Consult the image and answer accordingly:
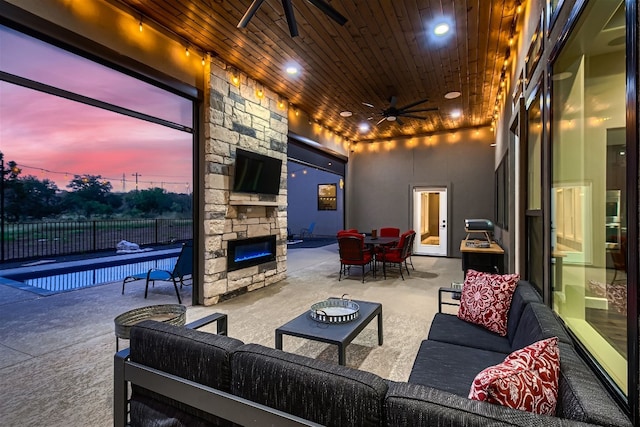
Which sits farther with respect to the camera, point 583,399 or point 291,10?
point 291,10

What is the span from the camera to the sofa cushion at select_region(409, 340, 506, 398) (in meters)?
1.62

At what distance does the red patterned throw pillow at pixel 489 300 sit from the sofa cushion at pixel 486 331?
0.13 ft

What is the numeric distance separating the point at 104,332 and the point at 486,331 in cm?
371

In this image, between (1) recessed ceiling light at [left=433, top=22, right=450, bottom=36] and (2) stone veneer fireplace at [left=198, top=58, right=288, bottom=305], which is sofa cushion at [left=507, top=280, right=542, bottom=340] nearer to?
(1) recessed ceiling light at [left=433, top=22, right=450, bottom=36]

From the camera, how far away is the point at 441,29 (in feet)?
12.4

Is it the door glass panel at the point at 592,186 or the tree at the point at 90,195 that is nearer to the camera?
the door glass panel at the point at 592,186

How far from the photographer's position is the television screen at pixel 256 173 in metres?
4.71

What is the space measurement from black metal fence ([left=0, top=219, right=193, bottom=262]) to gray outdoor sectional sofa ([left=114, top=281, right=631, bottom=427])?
643cm

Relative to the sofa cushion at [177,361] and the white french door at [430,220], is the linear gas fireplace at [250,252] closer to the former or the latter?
the sofa cushion at [177,361]

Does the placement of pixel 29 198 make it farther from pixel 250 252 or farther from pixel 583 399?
pixel 583 399

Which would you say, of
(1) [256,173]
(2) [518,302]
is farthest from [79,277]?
(2) [518,302]

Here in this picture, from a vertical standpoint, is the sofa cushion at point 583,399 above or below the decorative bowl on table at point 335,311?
above

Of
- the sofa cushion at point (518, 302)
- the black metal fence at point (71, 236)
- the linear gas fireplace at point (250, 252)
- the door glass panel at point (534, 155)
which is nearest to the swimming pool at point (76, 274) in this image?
the black metal fence at point (71, 236)

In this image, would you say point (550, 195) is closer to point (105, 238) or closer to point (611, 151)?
point (611, 151)
